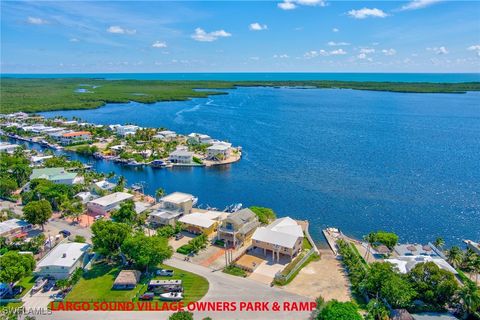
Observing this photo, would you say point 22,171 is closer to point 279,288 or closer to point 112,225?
point 112,225

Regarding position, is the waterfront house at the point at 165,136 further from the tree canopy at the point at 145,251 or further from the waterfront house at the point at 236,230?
the tree canopy at the point at 145,251

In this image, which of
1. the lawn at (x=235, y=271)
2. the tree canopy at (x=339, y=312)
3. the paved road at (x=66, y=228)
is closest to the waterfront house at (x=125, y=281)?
the lawn at (x=235, y=271)

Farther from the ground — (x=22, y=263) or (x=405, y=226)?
(x=22, y=263)

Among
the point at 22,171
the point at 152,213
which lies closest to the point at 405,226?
the point at 152,213

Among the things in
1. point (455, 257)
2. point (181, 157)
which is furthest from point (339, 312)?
point (181, 157)

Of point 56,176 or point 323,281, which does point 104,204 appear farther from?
point 323,281
